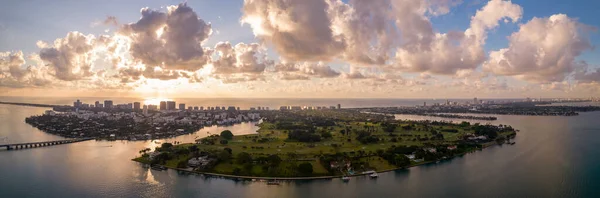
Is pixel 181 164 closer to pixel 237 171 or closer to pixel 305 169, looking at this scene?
pixel 237 171

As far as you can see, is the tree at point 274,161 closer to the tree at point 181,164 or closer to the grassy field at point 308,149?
the grassy field at point 308,149

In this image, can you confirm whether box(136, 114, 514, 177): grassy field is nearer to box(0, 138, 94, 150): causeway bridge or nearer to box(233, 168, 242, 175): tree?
box(233, 168, 242, 175): tree

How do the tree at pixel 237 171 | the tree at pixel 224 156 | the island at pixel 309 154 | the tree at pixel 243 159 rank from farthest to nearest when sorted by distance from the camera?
1. the tree at pixel 224 156
2. the tree at pixel 243 159
3. the island at pixel 309 154
4. the tree at pixel 237 171

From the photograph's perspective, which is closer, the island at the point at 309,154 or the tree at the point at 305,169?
the tree at the point at 305,169

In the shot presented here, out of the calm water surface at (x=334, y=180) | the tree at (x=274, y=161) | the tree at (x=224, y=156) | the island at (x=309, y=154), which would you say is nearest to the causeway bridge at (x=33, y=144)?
the calm water surface at (x=334, y=180)

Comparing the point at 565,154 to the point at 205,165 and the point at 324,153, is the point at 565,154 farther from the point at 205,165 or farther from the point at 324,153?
the point at 205,165

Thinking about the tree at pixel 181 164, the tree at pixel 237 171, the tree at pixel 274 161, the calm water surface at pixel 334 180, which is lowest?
the calm water surface at pixel 334 180

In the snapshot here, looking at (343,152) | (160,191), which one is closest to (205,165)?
(160,191)

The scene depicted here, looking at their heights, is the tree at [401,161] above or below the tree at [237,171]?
above

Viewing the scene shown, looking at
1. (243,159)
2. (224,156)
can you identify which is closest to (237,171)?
(243,159)
